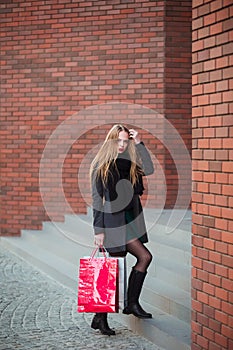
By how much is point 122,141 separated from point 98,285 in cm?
124

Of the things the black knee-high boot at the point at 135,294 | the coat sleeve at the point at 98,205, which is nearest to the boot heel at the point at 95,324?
the black knee-high boot at the point at 135,294

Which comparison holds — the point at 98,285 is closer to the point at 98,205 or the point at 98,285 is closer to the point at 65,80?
the point at 98,205

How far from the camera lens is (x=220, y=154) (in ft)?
16.4

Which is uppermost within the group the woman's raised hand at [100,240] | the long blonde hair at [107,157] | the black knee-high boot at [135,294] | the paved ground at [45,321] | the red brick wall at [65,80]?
the red brick wall at [65,80]

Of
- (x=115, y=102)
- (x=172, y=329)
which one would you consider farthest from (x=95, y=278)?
(x=115, y=102)

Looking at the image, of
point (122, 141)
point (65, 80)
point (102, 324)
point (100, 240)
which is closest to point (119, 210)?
point (100, 240)

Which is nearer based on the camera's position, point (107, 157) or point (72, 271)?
point (107, 157)

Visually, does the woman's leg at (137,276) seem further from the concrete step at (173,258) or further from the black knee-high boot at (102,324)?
the concrete step at (173,258)

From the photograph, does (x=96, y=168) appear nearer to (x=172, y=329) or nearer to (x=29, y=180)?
(x=172, y=329)

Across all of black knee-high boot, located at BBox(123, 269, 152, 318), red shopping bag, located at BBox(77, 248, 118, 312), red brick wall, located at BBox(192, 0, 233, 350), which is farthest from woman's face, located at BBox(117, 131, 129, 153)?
red brick wall, located at BBox(192, 0, 233, 350)

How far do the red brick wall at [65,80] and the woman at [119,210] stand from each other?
14.0 feet

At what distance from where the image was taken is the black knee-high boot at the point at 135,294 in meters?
6.67

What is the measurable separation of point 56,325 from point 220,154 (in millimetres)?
2882

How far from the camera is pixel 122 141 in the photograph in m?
6.65
